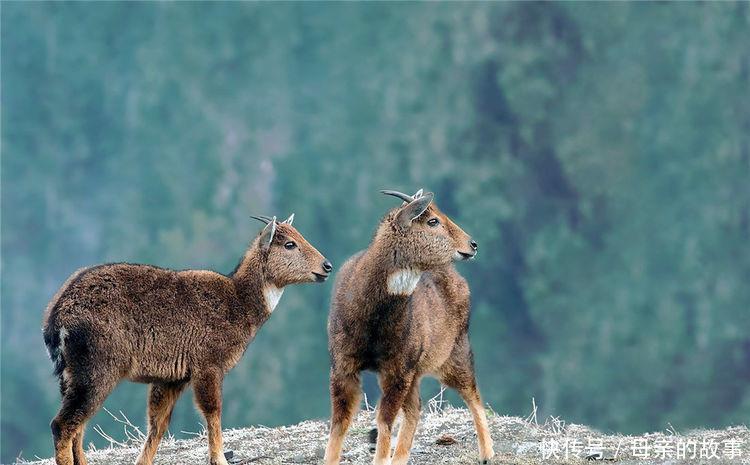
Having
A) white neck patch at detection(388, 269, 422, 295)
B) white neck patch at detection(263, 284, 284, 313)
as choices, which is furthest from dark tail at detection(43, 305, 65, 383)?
white neck patch at detection(388, 269, 422, 295)

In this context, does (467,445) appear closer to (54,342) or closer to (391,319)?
(391,319)

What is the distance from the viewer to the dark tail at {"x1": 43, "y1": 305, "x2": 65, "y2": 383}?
989 cm

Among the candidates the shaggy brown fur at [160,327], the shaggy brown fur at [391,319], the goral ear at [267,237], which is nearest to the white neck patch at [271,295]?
the shaggy brown fur at [160,327]

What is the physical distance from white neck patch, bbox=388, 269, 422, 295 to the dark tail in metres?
2.48

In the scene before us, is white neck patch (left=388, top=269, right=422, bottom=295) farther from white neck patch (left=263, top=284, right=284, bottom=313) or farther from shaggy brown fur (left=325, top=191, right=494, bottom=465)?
white neck patch (left=263, top=284, right=284, bottom=313)

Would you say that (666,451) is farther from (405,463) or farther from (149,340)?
(149,340)

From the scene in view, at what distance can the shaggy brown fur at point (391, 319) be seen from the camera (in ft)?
32.6

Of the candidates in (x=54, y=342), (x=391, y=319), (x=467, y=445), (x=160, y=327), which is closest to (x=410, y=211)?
(x=391, y=319)

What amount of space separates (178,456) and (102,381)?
2.15m

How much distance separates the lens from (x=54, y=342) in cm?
991

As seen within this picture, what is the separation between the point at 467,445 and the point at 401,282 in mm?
2317

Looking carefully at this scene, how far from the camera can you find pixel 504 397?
4147cm

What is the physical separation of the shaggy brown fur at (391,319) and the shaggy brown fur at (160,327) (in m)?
0.93

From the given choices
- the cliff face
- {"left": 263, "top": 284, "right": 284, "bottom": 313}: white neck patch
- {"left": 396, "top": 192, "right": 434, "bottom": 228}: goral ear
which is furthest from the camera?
{"left": 263, "top": 284, "right": 284, "bottom": 313}: white neck patch
